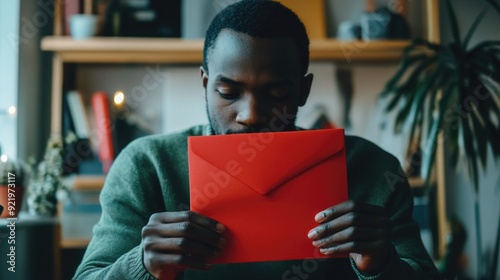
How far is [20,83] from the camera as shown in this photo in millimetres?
1890

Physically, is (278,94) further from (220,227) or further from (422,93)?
(422,93)

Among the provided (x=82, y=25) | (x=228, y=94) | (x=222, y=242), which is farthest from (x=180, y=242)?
(x=82, y=25)

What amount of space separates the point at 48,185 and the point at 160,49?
63cm

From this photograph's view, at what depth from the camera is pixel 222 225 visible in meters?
0.77

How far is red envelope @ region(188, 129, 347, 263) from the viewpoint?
2.56 feet

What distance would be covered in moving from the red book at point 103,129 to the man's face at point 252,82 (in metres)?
1.15

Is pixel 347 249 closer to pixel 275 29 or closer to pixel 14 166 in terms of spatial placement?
pixel 275 29

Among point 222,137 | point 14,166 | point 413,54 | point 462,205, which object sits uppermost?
point 413,54

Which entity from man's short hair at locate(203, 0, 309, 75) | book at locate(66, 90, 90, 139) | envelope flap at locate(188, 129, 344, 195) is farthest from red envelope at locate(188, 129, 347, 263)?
book at locate(66, 90, 90, 139)

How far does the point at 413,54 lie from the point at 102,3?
1.23 metres

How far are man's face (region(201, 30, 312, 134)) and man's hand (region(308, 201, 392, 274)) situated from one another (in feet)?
0.72

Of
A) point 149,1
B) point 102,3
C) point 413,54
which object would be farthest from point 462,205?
point 102,3

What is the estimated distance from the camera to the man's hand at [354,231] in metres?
0.75

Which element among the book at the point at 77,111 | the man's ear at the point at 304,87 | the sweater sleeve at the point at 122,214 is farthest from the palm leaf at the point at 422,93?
the book at the point at 77,111
